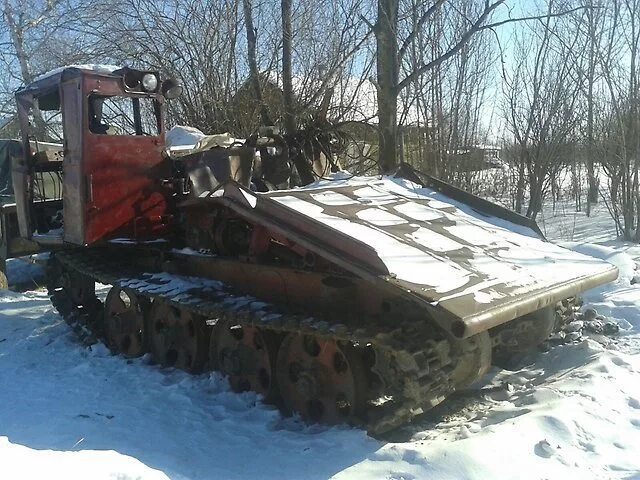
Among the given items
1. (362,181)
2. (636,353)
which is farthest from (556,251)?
(362,181)

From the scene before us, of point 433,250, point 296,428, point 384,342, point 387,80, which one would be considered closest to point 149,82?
point 433,250

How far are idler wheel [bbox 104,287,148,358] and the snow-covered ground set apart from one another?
20 centimetres

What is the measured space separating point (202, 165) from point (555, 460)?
4.01m

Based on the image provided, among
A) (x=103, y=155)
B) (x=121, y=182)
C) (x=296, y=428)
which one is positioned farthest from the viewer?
(x=121, y=182)

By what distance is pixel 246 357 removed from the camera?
17.8 feet

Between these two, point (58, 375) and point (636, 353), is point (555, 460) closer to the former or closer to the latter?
point (636, 353)

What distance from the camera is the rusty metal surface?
4.18 m

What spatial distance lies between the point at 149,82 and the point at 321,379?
3.49 metres

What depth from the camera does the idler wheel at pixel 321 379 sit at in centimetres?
459

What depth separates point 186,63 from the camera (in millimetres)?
12750

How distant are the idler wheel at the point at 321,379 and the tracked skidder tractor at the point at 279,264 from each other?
0.5 inches

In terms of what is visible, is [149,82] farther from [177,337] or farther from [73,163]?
[177,337]

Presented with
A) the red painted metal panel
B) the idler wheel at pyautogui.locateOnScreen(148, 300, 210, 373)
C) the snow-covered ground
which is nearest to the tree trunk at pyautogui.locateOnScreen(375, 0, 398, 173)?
the red painted metal panel

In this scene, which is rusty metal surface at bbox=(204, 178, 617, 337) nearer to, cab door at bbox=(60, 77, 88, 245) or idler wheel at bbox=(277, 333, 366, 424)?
idler wheel at bbox=(277, 333, 366, 424)
